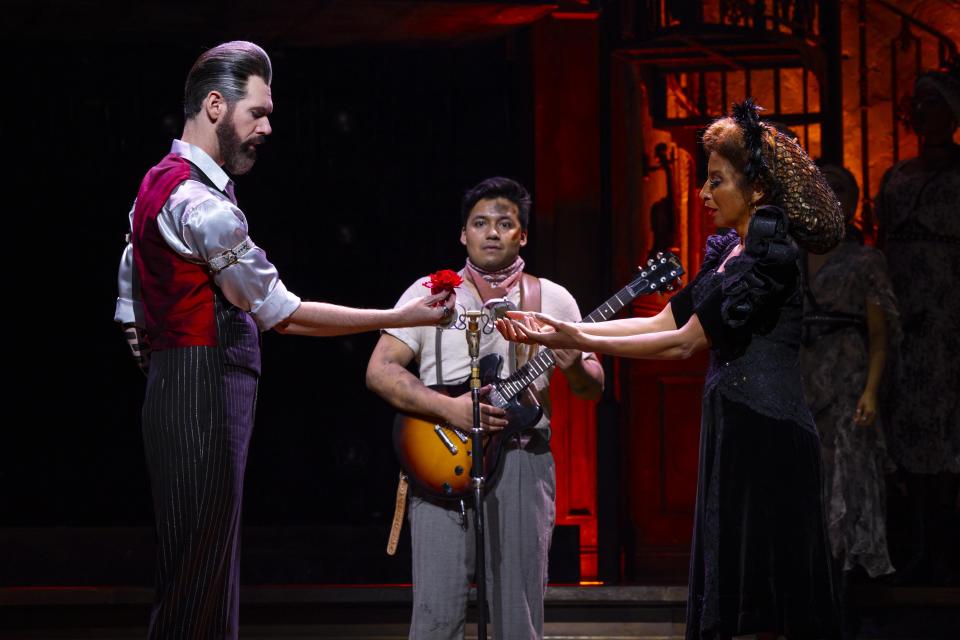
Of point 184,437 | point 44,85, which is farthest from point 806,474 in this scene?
point 44,85

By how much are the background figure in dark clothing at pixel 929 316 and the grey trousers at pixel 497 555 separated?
249 centimetres

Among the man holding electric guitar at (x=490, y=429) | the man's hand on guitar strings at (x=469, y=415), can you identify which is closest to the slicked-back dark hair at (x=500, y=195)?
the man holding electric guitar at (x=490, y=429)

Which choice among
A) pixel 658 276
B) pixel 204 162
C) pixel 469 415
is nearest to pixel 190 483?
pixel 204 162

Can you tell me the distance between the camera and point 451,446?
431 cm

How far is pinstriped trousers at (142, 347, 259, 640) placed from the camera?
3111 mm

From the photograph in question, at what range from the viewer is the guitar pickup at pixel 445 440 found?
14.1ft

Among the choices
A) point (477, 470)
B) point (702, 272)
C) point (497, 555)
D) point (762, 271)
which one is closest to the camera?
point (762, 271)

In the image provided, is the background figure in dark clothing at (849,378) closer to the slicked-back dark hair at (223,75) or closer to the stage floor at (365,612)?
the stage floor at (365,612)

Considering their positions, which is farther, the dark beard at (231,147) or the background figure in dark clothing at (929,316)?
the background figure in dark clothing at (929,316)

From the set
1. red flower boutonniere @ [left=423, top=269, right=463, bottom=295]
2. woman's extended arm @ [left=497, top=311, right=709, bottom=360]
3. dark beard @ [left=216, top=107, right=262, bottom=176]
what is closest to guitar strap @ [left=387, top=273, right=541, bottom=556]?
woman's extended arm @ [left=497, top=311, right=709, bottom=360]

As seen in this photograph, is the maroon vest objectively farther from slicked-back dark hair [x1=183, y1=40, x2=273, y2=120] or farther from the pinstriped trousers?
slicked-back dark hair [x1=183, y1=40, x2=273, y2=120]

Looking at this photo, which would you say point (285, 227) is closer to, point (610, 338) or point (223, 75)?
point (610, 338)

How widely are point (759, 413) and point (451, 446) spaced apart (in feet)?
3.87

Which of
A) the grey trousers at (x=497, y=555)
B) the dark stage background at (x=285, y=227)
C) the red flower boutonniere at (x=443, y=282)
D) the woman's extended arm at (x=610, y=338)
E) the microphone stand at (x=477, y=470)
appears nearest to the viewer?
the woman's extended arm at (x=610, y=338)
